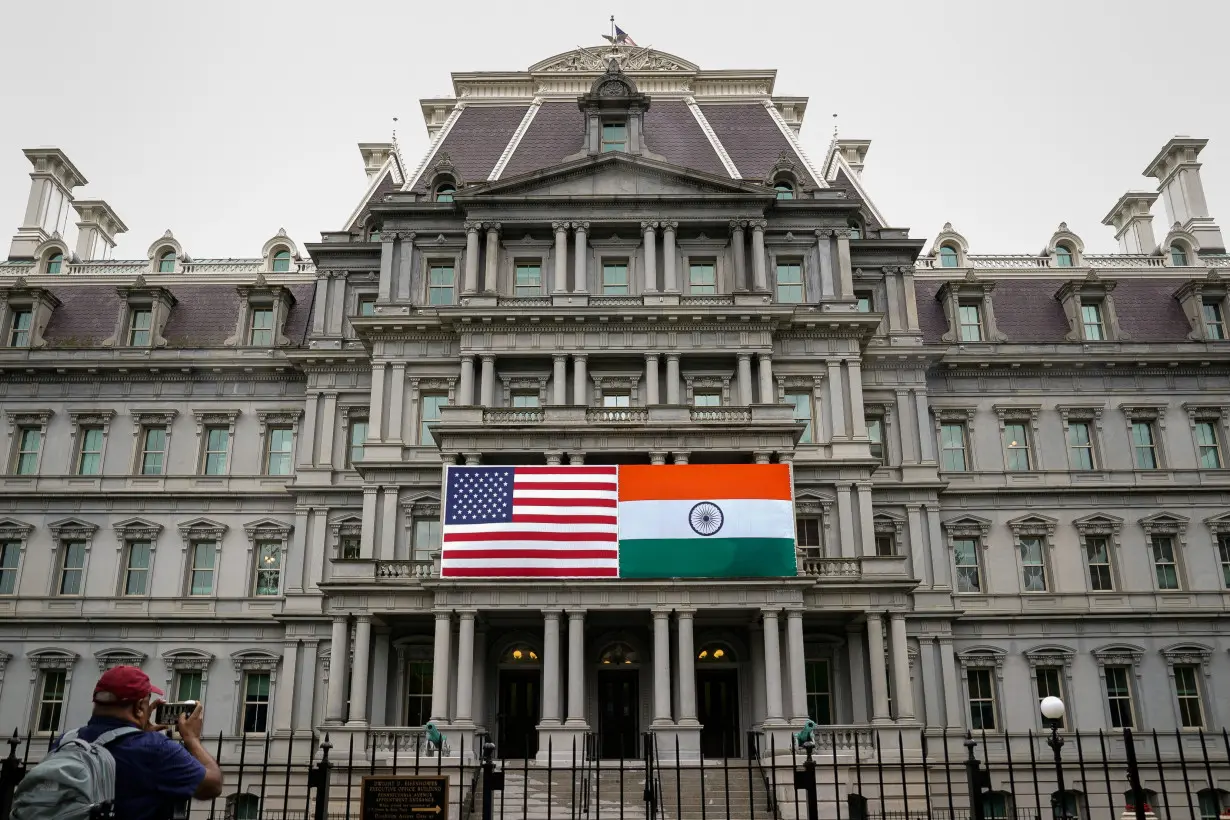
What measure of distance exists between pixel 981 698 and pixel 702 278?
17.7 metres

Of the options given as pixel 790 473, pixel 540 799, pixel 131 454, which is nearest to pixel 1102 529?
pixel 790 473

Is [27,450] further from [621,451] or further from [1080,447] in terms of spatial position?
[1080,447]

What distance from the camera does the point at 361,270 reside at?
41344mm

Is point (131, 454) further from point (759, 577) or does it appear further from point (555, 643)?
point (759, 577)

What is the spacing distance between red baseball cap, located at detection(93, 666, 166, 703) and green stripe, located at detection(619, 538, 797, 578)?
84.4 ft

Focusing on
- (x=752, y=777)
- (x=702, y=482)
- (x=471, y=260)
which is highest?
(x=471, y=260)

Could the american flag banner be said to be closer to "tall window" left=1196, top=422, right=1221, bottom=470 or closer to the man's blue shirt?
"tall window" left=1196, top=422, right=1221, bottom=470

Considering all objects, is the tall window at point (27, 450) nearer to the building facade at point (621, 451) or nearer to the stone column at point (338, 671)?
the building facade at point (621, 451)

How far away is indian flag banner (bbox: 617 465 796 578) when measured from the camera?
3231 centimetres

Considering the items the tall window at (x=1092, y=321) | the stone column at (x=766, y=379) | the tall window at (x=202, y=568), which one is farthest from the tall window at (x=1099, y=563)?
the tall window at (x=202, y=568)

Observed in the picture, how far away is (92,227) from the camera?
52.1 metres

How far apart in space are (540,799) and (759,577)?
9262mm

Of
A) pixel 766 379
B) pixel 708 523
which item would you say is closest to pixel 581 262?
pixel 766 379

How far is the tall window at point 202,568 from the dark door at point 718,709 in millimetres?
18268
